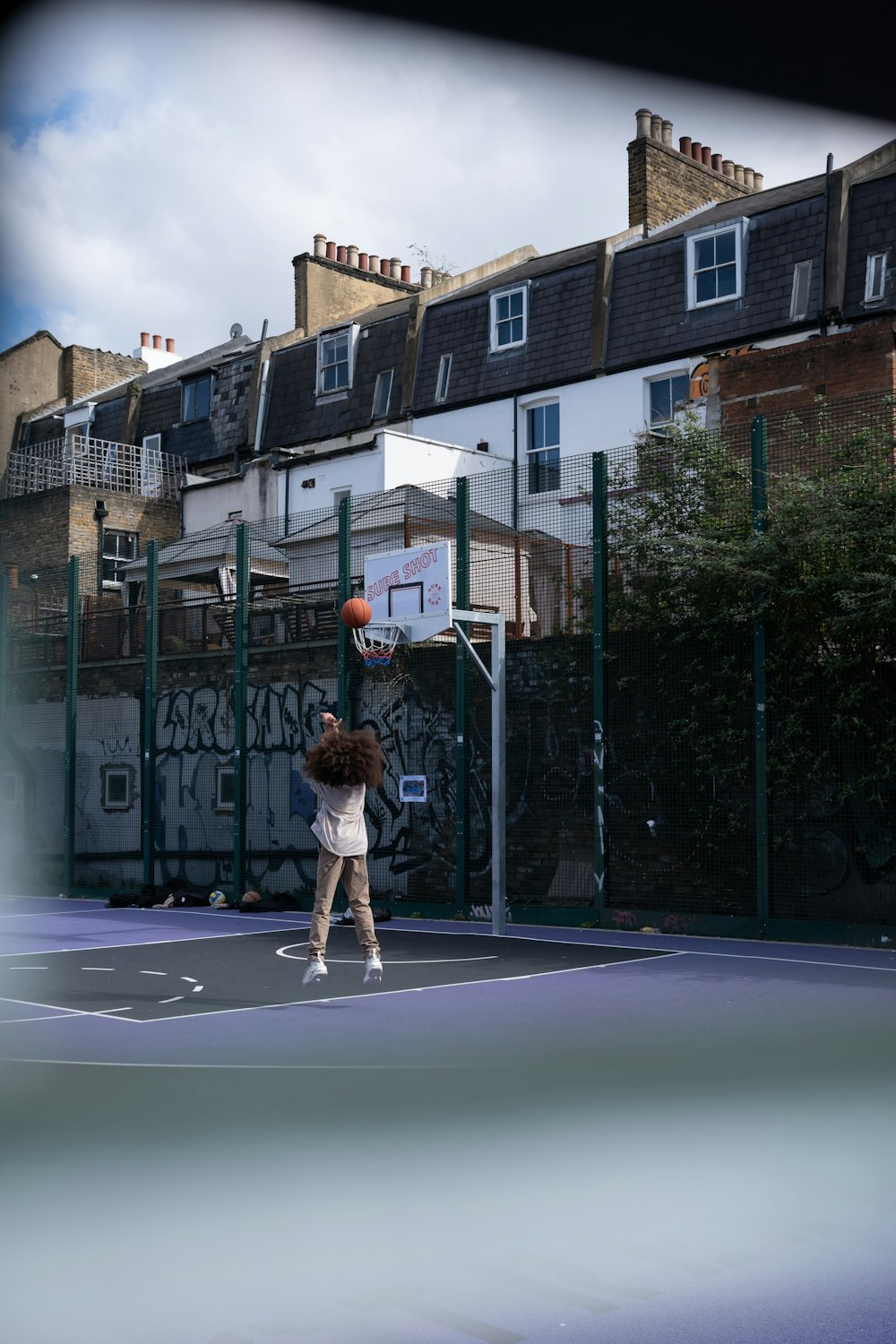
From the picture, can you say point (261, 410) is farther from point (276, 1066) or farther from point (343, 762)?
point (276, 1066)

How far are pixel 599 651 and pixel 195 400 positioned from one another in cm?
2061

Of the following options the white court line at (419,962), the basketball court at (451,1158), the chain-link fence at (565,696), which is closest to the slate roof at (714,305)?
the chain-link fence at (565,696)

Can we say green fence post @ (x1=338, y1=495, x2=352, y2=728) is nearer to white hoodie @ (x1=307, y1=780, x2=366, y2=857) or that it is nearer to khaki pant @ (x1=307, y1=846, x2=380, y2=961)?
white hoodie @ (x1=307, y1=780, x2=366, y2=857)

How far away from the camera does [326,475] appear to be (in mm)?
27406

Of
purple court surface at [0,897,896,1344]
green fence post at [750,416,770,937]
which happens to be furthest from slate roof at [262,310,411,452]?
purple court surface at [0,897,896,1344]

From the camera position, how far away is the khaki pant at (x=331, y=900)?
10188 millimetres

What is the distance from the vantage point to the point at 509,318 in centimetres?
2650

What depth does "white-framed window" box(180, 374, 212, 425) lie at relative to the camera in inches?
1282

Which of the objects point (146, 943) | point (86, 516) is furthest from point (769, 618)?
point (86, 516)

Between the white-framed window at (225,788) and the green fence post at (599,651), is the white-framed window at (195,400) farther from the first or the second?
the green fence post at (599,651)

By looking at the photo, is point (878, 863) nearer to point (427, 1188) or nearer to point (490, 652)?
point (490, 652)

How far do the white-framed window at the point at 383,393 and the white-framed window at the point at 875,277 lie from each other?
10147 mm

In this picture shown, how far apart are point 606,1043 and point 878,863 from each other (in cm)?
558

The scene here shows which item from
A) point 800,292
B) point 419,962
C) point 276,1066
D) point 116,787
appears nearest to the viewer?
point 276,1066
